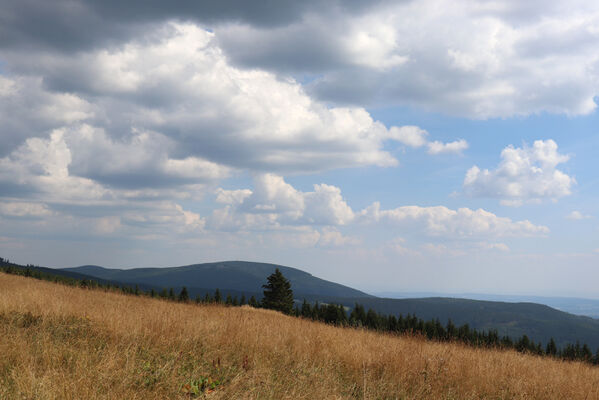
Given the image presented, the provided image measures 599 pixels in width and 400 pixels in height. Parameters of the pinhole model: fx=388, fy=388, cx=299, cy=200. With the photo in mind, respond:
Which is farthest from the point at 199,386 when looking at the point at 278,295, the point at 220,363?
the point at 278,295

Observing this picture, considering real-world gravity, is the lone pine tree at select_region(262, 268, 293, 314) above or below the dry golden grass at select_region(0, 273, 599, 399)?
below

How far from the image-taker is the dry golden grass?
5.77 metres

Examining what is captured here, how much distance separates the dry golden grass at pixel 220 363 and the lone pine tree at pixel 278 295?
208 ft

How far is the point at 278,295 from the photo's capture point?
2911 inches

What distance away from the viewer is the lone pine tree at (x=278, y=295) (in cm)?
7225

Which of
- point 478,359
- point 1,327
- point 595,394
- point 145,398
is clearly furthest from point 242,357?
point 595,394

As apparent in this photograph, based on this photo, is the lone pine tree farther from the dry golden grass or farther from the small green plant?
the small green plant

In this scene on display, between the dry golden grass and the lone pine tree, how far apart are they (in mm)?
63261

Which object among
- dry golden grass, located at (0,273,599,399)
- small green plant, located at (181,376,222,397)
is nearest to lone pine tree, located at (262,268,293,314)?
dry golden grass, located at (0,273,599,399)

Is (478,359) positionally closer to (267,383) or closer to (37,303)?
(267,383)

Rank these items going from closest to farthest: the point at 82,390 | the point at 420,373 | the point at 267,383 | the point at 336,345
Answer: the point at 82,390
the point at 267,383
the point at 420,373
the point at 336,345

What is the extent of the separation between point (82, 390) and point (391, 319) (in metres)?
99.6

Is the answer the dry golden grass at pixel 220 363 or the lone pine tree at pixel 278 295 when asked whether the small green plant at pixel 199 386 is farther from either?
the lone pine tree at pixel 278 295

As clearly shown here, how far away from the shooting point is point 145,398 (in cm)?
529
